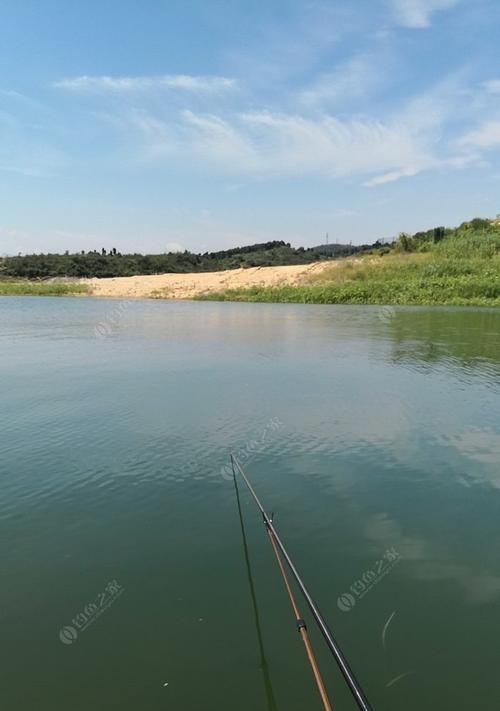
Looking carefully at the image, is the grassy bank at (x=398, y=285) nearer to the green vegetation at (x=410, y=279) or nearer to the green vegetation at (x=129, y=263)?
the green vegetation at (x=410, y=279)

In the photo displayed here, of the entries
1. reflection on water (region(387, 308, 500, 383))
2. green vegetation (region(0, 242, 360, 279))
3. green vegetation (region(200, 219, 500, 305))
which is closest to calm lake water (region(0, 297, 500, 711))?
reflection on water (region(387, 308, 500, 383))

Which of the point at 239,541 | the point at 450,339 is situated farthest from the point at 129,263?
the point at 239,541

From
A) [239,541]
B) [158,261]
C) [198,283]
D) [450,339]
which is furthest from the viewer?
[158,261]

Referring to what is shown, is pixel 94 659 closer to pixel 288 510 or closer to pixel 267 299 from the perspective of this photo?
pixel 288 510

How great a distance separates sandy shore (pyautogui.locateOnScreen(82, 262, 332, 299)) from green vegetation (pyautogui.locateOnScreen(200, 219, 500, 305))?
149 inches

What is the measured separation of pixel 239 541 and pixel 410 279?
157 ft

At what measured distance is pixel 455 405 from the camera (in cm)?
1195

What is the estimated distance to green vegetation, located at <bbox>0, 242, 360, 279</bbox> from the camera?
96375 mm

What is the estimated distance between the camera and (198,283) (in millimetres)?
66375

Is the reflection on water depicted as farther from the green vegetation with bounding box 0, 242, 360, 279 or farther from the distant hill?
the green vegetation with bounding box 0, 242, 360, 279

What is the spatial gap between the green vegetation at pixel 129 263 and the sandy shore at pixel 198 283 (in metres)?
24.4

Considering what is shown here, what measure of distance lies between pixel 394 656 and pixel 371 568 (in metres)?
1.24

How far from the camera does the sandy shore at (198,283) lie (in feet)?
201

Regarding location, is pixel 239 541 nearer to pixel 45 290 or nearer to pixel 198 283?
pixel 198 283
